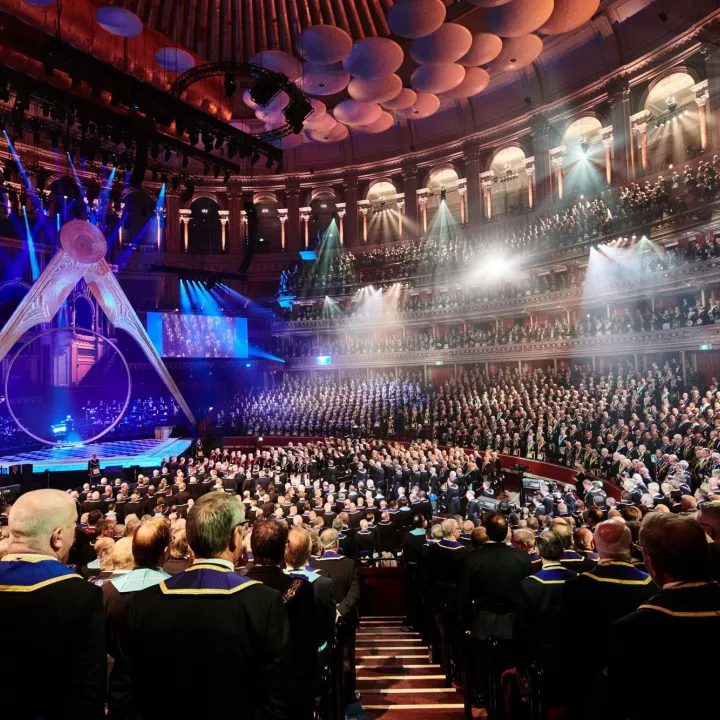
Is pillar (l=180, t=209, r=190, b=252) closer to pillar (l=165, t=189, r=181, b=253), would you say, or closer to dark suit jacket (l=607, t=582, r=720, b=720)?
pillar (l=165, t=189, r=181, b=253)

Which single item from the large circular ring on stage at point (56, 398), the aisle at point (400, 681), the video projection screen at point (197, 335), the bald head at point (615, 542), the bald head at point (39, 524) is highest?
the video projection screen at point (197, 335)

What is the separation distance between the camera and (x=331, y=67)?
64.1ft

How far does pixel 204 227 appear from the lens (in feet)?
108

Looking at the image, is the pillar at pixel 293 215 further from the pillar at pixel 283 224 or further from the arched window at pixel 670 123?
the arched window at pixel 670 123

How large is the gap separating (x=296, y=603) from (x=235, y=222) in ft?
106

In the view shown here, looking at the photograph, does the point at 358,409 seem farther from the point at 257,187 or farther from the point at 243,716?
the point at 243,716

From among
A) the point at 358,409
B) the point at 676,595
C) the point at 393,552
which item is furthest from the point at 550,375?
the point at 676,595

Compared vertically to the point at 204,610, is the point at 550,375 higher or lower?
higher

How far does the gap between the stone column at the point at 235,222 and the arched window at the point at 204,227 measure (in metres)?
0.81

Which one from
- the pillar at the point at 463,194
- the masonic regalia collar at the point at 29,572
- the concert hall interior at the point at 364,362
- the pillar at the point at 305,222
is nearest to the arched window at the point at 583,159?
the concert hall interior at the point at 364,362

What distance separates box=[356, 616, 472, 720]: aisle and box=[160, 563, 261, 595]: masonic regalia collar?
2964 mm

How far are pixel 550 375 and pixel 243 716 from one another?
Result: 20226 millimetres

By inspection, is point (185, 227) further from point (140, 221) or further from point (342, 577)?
point (342, 577)

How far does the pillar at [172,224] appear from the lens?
1226 inches
